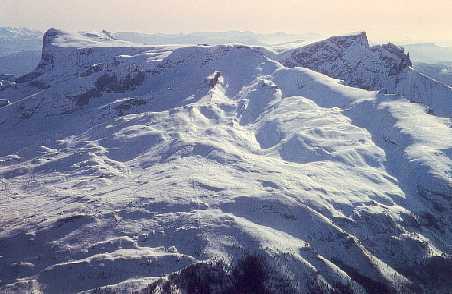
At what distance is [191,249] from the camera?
595 feet

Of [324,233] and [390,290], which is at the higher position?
[324,233]

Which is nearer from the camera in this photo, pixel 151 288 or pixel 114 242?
pixel 151 288

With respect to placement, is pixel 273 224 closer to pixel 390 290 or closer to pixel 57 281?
pixel 390 290

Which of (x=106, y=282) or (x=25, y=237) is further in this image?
(x=25, y=237)

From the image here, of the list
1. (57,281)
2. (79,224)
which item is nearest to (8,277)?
(57,281)

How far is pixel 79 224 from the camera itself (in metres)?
199

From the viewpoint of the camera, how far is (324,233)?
196000 mm

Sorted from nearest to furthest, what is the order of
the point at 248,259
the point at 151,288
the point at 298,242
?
1. the point at 151,288
2. the point at 248,259
3. the point at 298,242

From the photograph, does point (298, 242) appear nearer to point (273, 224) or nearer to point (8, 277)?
point (273, 224)

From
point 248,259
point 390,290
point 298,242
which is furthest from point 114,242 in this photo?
point 390,290

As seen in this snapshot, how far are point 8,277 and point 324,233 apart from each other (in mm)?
113944

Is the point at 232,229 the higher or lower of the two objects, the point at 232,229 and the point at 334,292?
the higher

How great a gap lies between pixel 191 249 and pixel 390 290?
71.7 meters

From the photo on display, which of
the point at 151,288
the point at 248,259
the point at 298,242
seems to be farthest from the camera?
the point at 298,242
